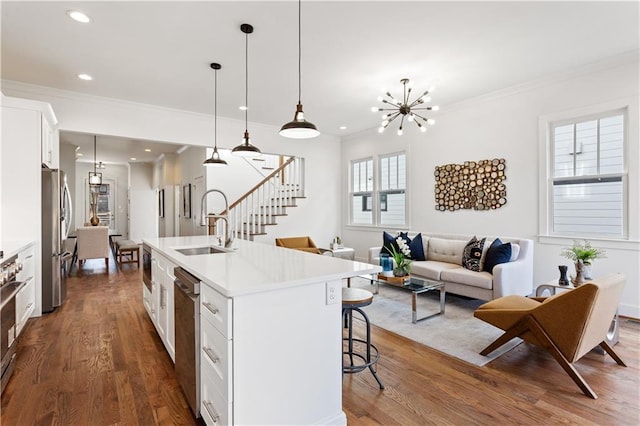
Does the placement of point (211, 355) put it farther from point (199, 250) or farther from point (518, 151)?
point (518, 151)

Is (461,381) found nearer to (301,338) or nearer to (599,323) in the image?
(599,323)

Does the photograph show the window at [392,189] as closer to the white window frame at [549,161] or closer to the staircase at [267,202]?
the staircase at [267,202]

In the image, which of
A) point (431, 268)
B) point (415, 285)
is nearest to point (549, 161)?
point (431, 268)

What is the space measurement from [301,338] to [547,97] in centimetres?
461

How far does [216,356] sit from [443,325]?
104 inches

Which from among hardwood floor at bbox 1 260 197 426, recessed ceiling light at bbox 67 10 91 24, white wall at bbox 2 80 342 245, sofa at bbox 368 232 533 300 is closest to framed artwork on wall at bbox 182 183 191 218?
white wall at bbox 2 80 342 245

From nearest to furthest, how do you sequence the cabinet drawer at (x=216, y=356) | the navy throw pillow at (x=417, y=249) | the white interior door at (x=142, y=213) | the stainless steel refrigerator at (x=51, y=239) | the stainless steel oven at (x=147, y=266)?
the cabinet drawer at (x=216, y=356)
the stainless steel oven at (x=147, y=266)
the stainless steel refrigerator at (x=51, y=239)
the navy throw pillow at (x=417, y=249)
the white interior door at (x=142, y=213)

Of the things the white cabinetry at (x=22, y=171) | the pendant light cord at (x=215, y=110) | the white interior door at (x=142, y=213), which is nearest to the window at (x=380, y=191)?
the pendant light cord at (x=215, y=110)

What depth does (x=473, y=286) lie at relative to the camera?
13.1 feet

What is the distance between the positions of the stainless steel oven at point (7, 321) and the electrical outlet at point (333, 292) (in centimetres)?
216

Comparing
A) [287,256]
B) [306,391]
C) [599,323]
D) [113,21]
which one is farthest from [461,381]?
[113,21]

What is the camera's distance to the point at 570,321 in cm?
220

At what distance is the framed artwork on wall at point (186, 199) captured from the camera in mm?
8372

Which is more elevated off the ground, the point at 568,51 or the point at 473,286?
the point at 568,51
